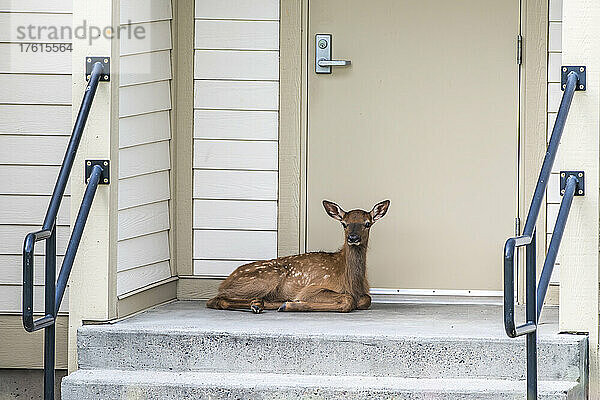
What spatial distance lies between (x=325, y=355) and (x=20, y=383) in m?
1.76

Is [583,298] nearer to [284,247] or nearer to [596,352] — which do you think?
[596,352]

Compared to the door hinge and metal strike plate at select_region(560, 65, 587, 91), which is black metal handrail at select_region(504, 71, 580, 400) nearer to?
metal strike plate at select_region(560, 65, 587, 91)

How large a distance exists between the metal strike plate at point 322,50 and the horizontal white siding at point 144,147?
78 centimetres

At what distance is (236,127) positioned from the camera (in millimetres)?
5270

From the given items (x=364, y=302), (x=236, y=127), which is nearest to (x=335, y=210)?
(x=364, y=302)

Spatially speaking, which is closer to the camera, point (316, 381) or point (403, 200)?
point (316, 381)

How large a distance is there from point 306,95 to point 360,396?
1.88m

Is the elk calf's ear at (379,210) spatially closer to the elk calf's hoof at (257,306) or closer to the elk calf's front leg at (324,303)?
the elk calf's front leg at (324,303)

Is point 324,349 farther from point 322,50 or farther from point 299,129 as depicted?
point 322,50

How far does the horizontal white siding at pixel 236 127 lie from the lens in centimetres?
525

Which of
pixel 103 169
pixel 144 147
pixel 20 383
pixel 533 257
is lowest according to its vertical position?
pixel 20 383

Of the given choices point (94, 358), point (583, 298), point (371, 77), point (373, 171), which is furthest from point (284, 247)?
point (583, 298)

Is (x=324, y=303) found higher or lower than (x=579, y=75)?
→ lower

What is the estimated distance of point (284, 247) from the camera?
525cm
